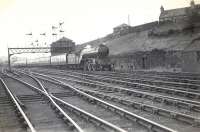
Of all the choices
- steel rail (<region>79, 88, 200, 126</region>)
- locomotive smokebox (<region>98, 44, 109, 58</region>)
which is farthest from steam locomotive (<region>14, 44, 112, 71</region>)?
steel rail (<region>79, 88, 200, 126</region>)

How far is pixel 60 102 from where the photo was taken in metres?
13.0

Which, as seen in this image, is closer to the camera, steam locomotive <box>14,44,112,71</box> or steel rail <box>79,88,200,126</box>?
steel rail <box>79,88,200,126</box>

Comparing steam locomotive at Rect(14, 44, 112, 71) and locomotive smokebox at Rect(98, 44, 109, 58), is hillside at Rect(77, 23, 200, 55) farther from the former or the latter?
locomotive smokebox at Rect(98, 44, 109, 58)

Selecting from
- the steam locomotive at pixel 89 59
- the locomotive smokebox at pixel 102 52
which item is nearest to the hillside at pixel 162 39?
the steam locomotive at pixel 89 59

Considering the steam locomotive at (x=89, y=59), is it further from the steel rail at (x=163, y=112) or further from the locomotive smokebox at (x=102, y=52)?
the steel rail at (x=163, y=112)

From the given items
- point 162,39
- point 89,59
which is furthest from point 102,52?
point 162,39

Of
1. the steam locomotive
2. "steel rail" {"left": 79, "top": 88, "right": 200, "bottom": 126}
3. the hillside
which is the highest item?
the hillside

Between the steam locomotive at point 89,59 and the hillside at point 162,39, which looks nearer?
the hillside at point 162,39

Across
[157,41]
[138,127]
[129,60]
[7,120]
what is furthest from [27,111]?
[157,41]

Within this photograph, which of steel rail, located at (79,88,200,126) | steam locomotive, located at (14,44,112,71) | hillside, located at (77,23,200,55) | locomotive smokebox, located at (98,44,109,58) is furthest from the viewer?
steam locomotive, located at (14,44,112,71)

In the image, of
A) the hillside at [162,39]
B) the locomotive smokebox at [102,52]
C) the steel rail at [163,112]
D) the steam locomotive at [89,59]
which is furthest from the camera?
the steam locomotive at [89,59]

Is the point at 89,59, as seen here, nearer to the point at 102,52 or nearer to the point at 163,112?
the point at 102,52

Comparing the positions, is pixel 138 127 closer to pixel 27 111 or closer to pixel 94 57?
pixel 27 111

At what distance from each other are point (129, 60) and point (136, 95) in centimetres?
2480
